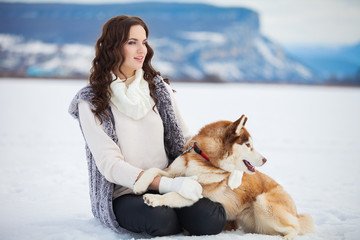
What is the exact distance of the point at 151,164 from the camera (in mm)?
3039

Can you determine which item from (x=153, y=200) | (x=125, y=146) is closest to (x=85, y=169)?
(x=125, y=146)

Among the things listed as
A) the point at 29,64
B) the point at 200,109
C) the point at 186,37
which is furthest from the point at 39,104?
the point at 186,37

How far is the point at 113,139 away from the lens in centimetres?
293

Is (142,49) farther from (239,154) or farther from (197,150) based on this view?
(239,154)

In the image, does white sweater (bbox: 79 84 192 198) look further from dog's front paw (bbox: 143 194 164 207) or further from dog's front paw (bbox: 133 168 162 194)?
dog's front paw (bbox: 143 194 164 207)

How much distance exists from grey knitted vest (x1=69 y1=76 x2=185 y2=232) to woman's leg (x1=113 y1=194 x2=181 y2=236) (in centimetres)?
8

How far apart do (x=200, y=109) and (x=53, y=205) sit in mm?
9744

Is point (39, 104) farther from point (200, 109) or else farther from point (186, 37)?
point (186, 37)

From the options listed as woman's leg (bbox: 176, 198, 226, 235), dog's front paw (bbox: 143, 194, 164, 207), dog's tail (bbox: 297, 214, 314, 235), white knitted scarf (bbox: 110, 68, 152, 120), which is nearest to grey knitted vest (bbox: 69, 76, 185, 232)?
white knitted scarf (bbox: 110, 68, 152, 120)

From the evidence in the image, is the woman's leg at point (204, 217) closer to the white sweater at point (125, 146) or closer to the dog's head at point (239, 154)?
the dog's head at point (239, 154)

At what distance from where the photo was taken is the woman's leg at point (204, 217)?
2795 millimetres

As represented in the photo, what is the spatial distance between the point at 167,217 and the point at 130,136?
0.68 m

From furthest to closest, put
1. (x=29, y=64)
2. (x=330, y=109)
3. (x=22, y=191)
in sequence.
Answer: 1. (x=29, y=64)
2. (x=330, y=109)
3. (x=22, y=191)

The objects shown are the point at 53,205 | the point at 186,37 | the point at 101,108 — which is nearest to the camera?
the point at 101,108
